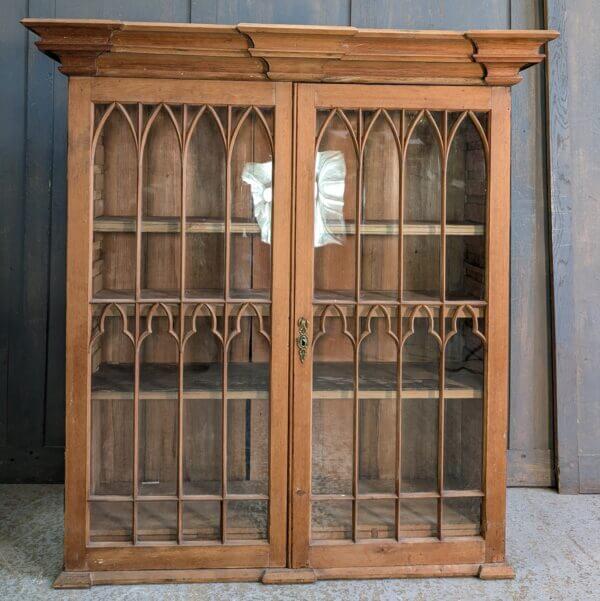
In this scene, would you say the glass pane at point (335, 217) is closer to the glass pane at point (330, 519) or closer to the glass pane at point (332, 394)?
the glass pane at point (332, 394)

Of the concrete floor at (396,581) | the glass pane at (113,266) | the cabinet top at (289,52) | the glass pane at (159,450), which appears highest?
the cabinet top at (289,52)

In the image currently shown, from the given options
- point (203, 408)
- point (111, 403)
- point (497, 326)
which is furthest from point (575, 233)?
point (111, 403)

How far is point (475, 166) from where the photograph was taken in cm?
243

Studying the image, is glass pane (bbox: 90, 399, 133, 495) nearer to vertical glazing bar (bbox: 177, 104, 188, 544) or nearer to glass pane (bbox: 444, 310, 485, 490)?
vertical glazing bar (bbox: 177, 104, 188, 544)

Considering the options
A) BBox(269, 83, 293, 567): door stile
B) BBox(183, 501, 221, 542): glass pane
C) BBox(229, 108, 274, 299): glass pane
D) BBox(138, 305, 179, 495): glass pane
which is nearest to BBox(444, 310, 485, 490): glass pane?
BBox(269, 83, 293, 567): door stile

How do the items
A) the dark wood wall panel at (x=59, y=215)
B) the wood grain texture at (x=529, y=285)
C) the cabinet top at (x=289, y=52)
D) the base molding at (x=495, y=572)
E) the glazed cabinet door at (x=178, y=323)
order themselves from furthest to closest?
1. the wood grain texture at (x=529, y=285)
2. the dark wood wall panel at (x=59, y=215)
3. the base molding at (x=495, y=572)
4. the glazed cabinet door at (x=178, y=323)
5. the cabinet top at (x=289, y=52)

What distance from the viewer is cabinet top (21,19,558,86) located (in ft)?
7.47

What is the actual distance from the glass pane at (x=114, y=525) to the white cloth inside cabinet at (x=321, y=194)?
915mm

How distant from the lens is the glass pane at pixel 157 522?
8.06 feet

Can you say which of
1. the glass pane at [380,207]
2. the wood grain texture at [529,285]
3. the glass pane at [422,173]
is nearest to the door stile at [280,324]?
the glass pane at [380,207]

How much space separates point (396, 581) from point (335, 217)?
1116mm

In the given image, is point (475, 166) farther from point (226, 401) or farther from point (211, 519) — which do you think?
point (211, 519)

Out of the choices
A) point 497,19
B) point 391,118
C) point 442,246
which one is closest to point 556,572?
point 442,246

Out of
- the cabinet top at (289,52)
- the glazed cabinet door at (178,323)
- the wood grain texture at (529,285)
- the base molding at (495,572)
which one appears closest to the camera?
the cabinet top at (289,52)
